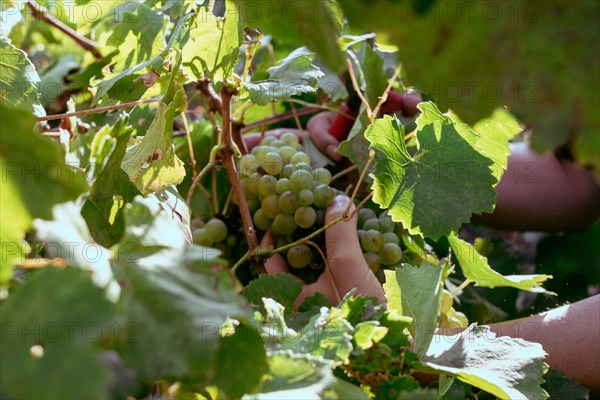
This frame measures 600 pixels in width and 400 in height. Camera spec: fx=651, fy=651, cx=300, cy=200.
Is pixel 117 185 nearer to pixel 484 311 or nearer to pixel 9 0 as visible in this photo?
pixel 9 0

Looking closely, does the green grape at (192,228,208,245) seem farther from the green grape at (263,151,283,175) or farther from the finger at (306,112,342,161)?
the finger at (306,112,342,161)

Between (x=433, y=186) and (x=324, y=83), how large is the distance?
34 centimetres

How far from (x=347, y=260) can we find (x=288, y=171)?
162mm

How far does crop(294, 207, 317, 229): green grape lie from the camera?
0.86 meters

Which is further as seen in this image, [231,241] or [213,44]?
[231,241]

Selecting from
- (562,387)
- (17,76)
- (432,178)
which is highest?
(17,76)

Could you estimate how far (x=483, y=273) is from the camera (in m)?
0.79

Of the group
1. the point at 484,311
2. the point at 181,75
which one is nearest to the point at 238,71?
the point at 181,75

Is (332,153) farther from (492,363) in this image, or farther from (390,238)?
(492,363)

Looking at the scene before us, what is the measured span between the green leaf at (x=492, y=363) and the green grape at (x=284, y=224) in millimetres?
315

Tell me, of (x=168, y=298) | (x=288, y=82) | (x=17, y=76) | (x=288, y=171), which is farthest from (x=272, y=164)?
(x=168, y=298)

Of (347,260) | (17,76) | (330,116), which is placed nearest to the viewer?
(17,76)

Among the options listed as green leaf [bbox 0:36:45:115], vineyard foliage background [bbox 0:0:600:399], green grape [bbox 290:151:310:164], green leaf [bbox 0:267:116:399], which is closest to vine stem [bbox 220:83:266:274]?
vineyard foliage background [bbox 0:0:600:399]

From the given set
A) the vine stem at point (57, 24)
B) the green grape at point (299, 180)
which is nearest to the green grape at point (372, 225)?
the green grape at point (299, 180)
